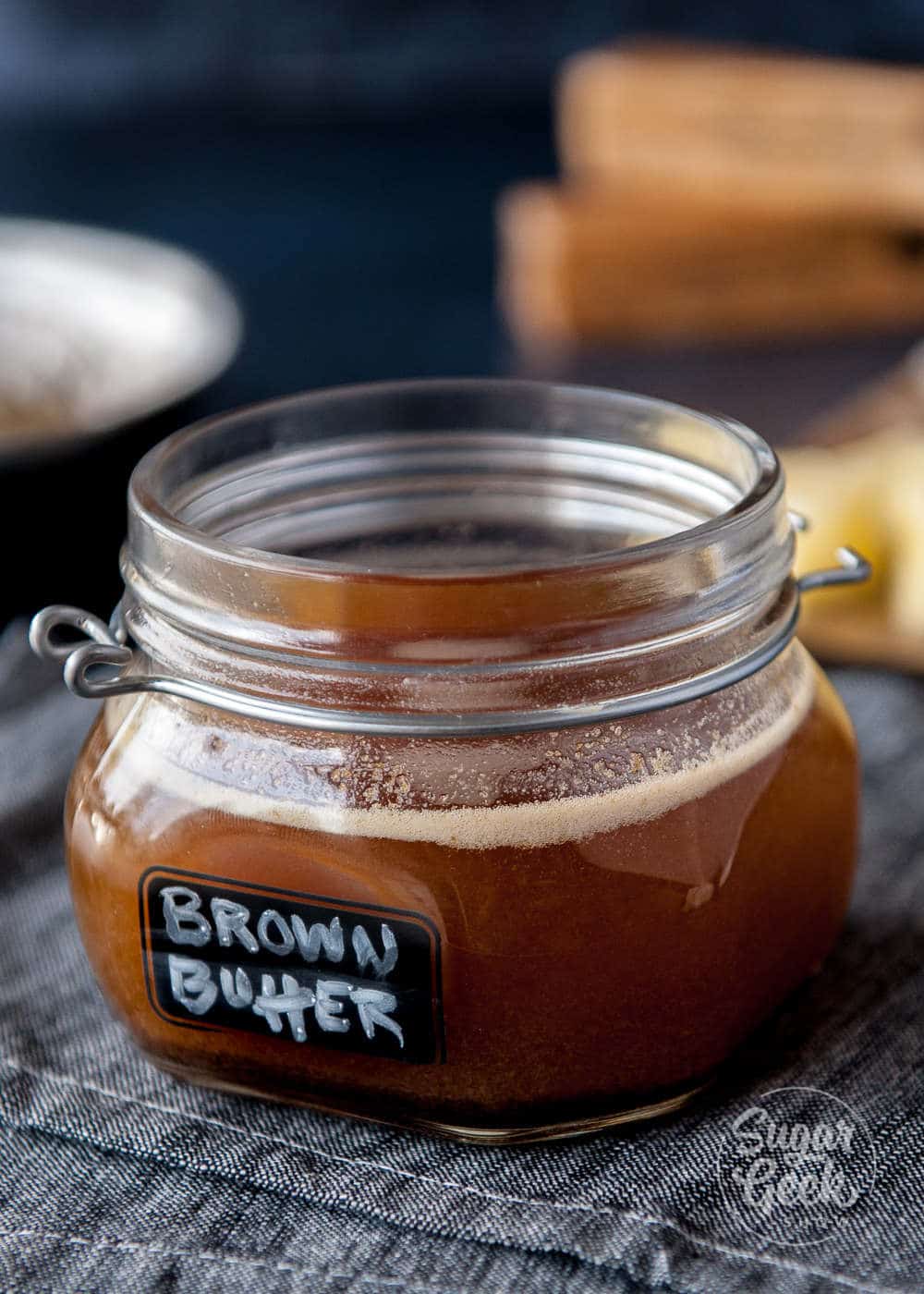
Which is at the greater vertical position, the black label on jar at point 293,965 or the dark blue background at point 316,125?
the black label on jar at point 293,965

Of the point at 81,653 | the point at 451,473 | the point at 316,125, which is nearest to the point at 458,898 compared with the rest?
the point at 81,653

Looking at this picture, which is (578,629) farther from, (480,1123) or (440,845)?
(480,1123)

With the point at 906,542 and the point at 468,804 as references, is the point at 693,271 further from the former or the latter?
the point at 468,804

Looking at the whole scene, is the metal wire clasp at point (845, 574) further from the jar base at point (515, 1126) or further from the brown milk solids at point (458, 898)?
the jar base at point (515, 1126)

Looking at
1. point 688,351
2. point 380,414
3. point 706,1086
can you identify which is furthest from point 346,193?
point 706,1086

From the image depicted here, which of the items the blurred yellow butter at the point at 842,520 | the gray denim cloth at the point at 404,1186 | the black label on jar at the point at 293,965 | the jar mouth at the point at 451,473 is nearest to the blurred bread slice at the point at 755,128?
the blurred yellow butter at the point at 842,520

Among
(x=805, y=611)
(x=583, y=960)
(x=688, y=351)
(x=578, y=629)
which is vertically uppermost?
(x=578, y=629)
